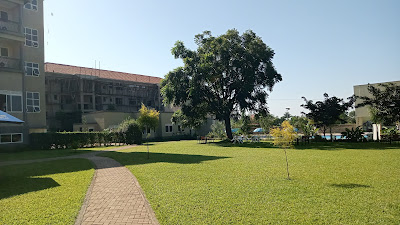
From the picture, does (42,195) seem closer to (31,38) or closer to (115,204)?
(115,204)

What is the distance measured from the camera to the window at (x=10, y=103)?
24092mm

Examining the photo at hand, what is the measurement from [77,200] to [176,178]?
12.4 feet

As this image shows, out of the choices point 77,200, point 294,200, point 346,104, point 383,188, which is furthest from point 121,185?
point 346,104

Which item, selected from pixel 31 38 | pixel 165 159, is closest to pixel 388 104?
pixel 165 159

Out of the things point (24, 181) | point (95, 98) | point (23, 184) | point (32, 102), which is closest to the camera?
point (23, 184)

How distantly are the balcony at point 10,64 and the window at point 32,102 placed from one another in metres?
2.85

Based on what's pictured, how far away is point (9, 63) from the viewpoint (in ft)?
82.8

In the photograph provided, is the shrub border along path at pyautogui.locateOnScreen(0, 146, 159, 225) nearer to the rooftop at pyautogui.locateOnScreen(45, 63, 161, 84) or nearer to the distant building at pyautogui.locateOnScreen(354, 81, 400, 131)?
the distant building at pyautogui.locateOnScreen(354, 81, 400, 131)

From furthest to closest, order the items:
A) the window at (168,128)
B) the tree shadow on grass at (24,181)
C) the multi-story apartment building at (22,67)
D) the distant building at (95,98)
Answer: the window at (168,128) < the distant building at (95,98) < the multi-story apartment building at (22,67) < the tree shadow on grass at (24,181)

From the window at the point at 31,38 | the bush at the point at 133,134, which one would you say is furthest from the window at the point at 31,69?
the bush at the point at 133,134

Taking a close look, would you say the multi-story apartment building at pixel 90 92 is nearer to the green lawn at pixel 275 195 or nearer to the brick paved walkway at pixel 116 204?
the brick paved walkway at pixel 116 204

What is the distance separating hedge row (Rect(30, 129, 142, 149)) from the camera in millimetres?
26234

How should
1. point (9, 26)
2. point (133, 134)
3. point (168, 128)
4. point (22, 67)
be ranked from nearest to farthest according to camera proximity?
point (9, 26), point (22, 67), point (133, 134), point (168, 128)

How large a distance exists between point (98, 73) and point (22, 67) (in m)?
35.2
